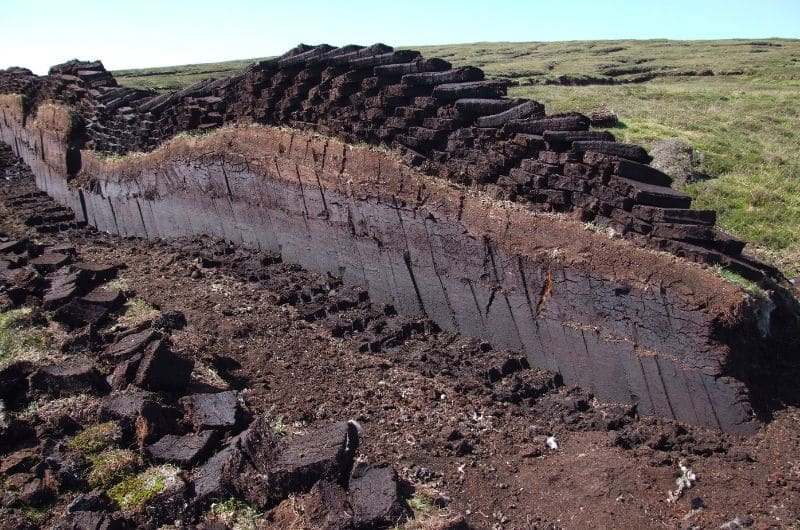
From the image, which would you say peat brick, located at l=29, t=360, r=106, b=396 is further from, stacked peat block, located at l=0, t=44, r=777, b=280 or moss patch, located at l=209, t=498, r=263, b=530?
stacked peat block, located at l=0, t=44, r=777, b=280

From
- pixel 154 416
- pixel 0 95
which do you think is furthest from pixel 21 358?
pixel 0 95

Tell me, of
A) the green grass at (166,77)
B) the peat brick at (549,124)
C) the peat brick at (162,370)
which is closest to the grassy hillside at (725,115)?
the peat brick at (549,124)

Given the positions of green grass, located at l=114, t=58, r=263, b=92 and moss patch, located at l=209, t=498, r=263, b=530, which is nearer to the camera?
moss patch, located at l=209, t=498, r=263, b=530

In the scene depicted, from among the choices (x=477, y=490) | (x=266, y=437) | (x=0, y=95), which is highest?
(x=0, y=95)

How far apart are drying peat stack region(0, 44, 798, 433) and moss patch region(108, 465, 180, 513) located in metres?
3.30

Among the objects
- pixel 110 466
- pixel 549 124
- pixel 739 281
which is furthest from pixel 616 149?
pixel 110 466

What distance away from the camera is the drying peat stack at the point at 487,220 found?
Answer: 5277 millimetres

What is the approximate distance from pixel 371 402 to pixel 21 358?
341 cm

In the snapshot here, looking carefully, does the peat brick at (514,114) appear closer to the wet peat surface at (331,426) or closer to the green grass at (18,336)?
the wet peat surface at (331,426)

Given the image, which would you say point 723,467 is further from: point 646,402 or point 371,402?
point 371,402

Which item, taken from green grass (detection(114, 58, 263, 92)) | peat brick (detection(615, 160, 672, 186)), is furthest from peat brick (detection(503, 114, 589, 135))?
green grass (detection(114, 58, 263, 92))

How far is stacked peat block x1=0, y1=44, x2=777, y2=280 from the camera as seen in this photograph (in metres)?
5.58

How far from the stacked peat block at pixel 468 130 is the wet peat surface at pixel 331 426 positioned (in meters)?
1.53

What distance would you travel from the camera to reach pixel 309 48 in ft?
29.0
